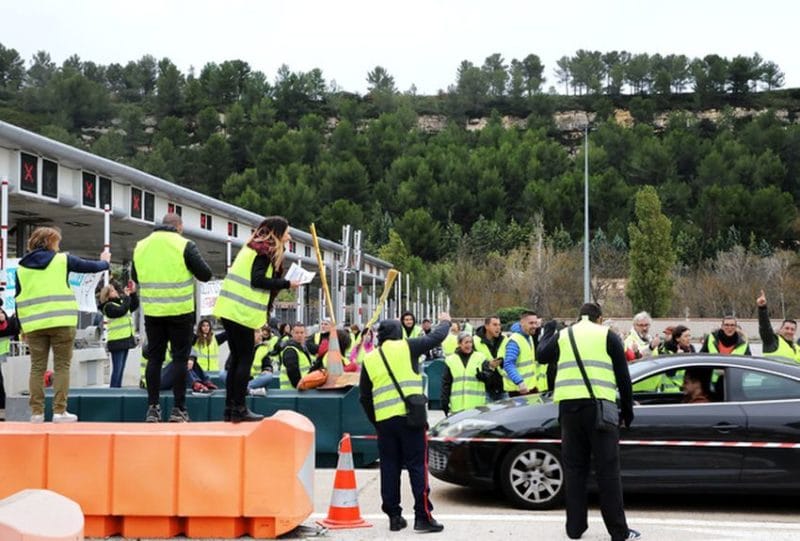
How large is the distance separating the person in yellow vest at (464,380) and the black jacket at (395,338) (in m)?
3.93

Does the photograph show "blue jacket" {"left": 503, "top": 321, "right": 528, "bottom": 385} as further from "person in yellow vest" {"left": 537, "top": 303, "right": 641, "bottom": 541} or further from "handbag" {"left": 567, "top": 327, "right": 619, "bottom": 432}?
"handbag" {"left": 567, "top": 327, "right": 619, "bottom": 432}

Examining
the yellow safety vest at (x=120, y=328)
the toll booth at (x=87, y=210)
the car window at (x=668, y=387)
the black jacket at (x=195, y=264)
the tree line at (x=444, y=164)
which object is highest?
the tree line at (x=444, y=164)

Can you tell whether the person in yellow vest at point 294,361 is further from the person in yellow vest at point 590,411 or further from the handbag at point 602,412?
the handbag at point 602,412

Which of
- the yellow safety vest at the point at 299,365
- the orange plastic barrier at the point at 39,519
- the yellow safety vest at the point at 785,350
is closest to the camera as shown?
the orange plastic barrier at the point at 39,519

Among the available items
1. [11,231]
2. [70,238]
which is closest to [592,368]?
[11,231]

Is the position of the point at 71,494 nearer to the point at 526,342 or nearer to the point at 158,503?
the point at 158,503

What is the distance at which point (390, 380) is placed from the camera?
845cm

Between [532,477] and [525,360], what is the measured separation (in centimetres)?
319

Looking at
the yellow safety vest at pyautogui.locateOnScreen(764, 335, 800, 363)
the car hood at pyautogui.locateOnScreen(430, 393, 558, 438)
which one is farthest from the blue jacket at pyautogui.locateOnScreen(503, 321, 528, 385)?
the yellow safety vest at pyautogui.locateOnScreen(764, 335, 800, 363)

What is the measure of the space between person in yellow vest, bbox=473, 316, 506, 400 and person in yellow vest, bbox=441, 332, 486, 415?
103 mm

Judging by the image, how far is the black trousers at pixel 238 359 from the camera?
8578mm

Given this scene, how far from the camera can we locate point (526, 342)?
499 inches

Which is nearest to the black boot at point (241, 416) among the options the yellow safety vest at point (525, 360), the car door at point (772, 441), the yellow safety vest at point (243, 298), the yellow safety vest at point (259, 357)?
the yellow safety vest at point (243, 298)

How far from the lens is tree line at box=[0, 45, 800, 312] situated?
83.9m
